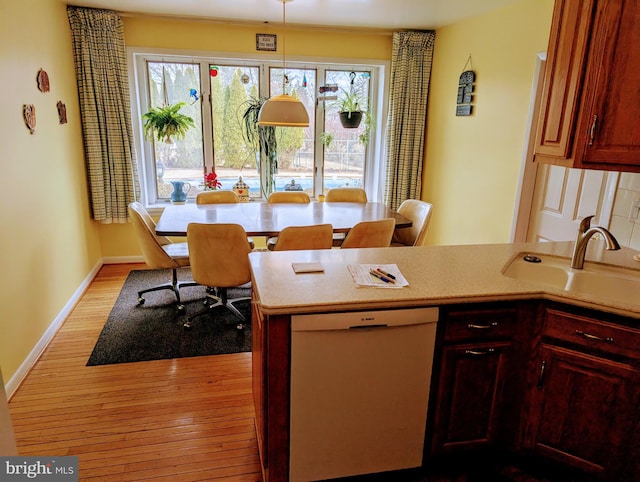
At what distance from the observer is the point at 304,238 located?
2893mm

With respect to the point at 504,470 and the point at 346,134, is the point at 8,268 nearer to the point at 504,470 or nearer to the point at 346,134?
the point at 504,470

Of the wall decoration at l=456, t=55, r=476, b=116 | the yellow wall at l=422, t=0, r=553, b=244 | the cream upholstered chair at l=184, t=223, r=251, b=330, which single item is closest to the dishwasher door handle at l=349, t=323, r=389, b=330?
the cream upholstered chair at l=184, t=223, r=251, b=330

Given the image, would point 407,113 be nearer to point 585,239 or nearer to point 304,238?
point 304,238

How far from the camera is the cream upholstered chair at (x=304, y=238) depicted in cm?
285

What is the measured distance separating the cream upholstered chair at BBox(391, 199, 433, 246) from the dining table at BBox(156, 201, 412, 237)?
0.10 m

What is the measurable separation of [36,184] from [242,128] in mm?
2372

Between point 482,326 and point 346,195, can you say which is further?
point 346,195

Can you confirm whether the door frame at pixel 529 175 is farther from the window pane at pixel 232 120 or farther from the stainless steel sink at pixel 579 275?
the window pane at pixel 232 120

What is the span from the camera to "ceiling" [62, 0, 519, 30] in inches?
142

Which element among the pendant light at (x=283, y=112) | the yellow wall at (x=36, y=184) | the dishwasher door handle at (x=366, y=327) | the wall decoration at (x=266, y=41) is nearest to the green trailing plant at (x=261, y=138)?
the wall decoration at (x=266, y=41)

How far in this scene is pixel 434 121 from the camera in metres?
4.80

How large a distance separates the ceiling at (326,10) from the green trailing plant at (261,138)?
0.87 metres

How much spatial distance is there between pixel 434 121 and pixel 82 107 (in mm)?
3659

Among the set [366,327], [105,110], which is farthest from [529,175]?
[105,110]
